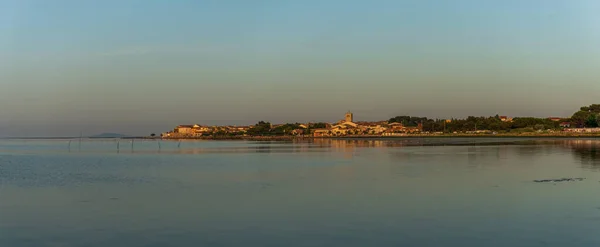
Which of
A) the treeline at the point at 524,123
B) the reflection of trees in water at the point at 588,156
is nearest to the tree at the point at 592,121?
the treeline at the point at 524,123

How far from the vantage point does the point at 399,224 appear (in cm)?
1299

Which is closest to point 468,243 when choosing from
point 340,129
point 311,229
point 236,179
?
point 311,229

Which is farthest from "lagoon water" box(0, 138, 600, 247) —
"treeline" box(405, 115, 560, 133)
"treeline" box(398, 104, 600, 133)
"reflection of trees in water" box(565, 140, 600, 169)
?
"treeline" box(405, 115, 560, 133)

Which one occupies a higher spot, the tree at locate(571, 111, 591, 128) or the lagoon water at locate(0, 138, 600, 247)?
the tree at locate(571, 111, 591, 128)

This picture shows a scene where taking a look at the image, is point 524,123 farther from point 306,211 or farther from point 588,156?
point 306,211

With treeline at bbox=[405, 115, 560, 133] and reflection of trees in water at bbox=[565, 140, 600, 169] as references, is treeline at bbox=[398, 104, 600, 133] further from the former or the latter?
reflection of trees in water at bbox=[565, 140, 600, 169]

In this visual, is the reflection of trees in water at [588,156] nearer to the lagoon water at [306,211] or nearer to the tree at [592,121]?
the lagoon water at [306,211]

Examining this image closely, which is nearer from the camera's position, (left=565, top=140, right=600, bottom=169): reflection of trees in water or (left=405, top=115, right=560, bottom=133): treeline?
(left=565, top=140, right=600, bottom=169): reflection of trees in water

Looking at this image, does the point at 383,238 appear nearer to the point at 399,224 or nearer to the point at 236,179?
the point at 399,224

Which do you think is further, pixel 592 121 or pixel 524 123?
pixel 524 123

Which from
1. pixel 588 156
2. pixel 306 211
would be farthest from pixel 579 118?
pixel 306 211

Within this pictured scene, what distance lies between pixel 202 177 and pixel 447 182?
1057 centimetres

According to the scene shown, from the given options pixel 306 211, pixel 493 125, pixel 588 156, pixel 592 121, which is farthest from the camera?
pixel 493 125

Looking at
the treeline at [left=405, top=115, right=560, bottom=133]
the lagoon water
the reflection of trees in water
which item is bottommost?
the lagoon water
